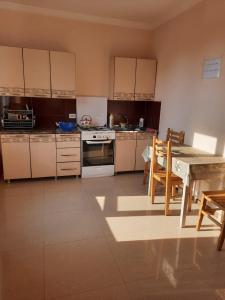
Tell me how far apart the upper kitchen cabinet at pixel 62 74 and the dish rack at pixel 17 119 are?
527 mm

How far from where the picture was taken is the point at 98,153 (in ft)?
13.3

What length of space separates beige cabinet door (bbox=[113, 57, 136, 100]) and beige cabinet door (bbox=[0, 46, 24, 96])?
5.10 feet

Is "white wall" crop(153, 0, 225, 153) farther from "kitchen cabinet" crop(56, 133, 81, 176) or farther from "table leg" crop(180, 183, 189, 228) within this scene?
"kitchen cabinet" crop(56, 133, 81, 176)

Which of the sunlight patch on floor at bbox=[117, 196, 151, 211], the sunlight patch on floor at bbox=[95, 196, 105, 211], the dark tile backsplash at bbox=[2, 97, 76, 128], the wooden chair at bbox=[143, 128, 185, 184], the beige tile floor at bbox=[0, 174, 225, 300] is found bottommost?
the beige tile floor at bbox=[0, 174, 225, 300]

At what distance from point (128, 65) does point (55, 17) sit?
144 centimetres

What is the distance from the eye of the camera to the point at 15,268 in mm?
1891

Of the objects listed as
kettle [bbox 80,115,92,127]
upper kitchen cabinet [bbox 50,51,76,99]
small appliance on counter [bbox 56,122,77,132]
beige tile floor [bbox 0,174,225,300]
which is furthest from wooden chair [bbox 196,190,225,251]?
upper kitchen cabinet [bbox 50,51,76,99]

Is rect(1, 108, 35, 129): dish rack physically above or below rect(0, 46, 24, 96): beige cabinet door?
below

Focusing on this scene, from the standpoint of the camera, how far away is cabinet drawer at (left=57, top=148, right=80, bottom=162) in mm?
3827

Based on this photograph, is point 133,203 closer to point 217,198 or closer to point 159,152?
point 159,152

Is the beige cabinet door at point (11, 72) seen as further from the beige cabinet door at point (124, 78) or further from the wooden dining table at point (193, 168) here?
the wooden dining table at point (193, 168)

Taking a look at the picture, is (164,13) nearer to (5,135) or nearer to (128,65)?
(128,65)

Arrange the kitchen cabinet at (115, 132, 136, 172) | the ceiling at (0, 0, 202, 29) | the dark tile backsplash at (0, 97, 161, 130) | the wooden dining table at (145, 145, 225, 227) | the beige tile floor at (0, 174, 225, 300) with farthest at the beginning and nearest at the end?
the kitchen cabinet at (115, 132, 136, 172), the dark tile backsplash at (0, 97, 161, 130), the ceiling at (0, 0, 202, 29), the wooden dining table at (145, 145, 225, 227), the beige tile floor at (0, 174, 225, 300)

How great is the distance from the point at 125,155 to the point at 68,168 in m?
1.04
